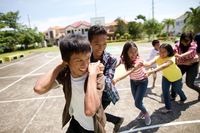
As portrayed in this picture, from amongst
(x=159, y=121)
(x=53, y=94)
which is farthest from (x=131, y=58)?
(x=53, y=94)

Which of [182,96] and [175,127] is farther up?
[182,96]

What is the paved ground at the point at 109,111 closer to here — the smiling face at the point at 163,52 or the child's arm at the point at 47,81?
the smiling face at the point at 163,52

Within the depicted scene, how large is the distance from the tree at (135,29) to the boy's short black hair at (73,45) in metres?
58.9

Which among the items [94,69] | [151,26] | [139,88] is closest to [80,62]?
[94,69]

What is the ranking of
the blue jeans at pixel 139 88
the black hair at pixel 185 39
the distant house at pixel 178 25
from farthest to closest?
the distant house at pixel 178 25, the black hair at pixel 185 39, the blue jeans at pixel 139 88

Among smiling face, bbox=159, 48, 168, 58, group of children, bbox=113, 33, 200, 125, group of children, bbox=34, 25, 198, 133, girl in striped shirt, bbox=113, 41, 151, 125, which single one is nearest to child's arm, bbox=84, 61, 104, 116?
group of children, bbox=34, 25, 198, 133

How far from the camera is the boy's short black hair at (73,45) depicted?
1.75 meters

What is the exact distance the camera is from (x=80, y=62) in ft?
5.90

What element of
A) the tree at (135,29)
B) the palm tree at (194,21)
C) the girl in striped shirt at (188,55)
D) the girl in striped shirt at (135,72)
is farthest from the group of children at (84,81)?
the tree at (135,29)

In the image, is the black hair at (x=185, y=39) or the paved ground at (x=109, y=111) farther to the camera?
the black hair at (x=185, y=39)

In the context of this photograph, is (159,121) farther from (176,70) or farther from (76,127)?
(76,127)

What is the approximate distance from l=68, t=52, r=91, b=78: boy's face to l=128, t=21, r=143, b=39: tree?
58852 mm

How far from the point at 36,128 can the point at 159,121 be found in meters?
2.95

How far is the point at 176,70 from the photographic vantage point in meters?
4.83
